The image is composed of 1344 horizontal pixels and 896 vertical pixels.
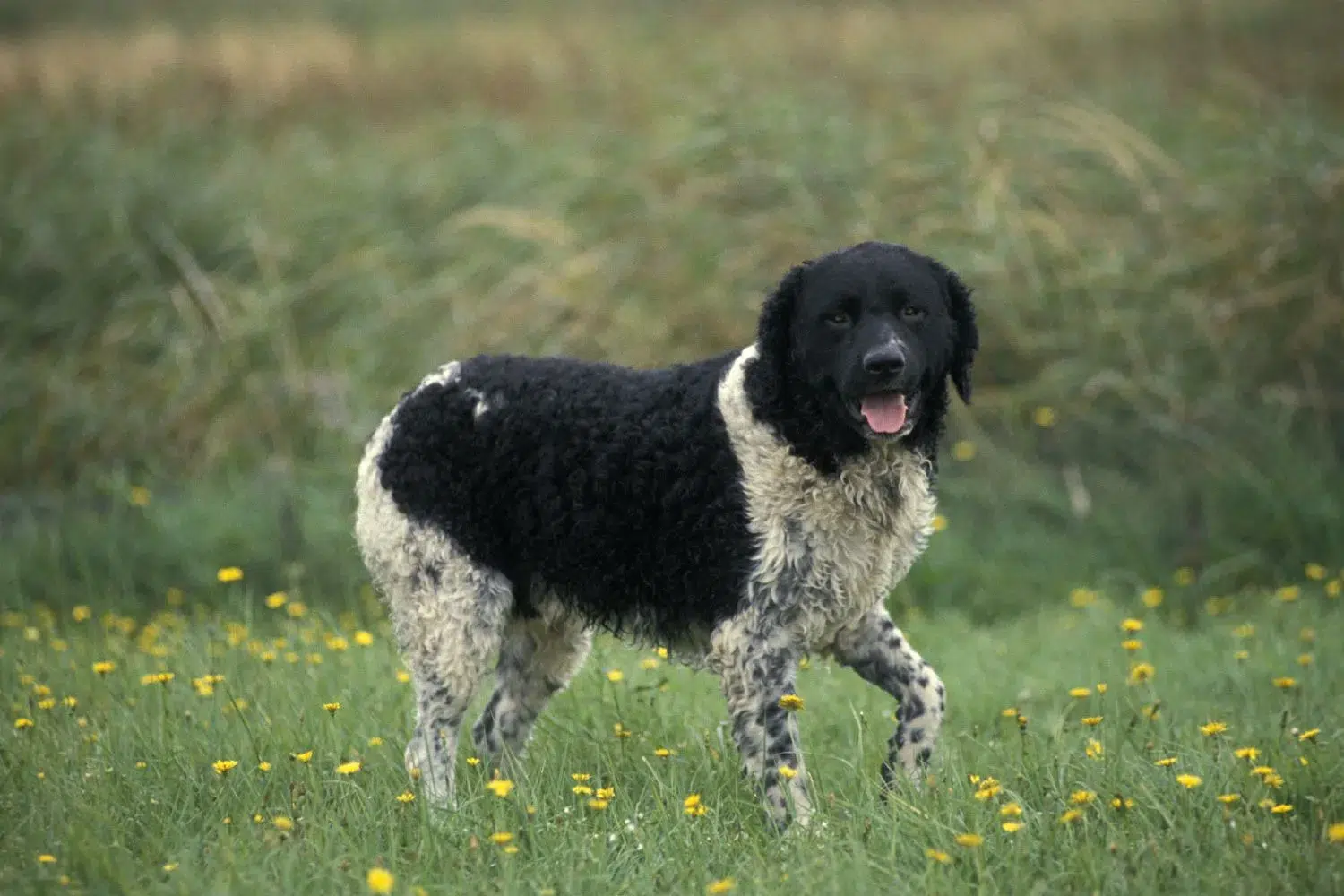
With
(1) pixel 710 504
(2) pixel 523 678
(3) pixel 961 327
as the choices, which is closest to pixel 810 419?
(1) pixel 710 504

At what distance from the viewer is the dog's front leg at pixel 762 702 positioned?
4.47 meters

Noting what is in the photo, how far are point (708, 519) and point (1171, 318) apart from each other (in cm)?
515

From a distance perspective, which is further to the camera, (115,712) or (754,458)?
(115,712)

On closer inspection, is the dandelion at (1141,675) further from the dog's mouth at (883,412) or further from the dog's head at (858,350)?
the dog's mouth at (883,412)

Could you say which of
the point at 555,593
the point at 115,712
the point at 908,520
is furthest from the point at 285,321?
the point at 908,520

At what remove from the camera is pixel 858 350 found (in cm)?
439

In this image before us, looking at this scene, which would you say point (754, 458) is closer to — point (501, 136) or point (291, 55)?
point (501, 136)

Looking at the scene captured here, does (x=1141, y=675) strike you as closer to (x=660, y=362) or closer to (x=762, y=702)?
(x=762, y=702)

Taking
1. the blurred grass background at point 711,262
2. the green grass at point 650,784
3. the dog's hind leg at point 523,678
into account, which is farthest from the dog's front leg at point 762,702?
the blurred grass background at point 711,262

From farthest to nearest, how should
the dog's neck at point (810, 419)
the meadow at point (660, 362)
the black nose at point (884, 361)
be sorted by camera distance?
the dog's neck at point (810, 419) → the black nose at point (884, 361) → the meadow at point (660, 362)

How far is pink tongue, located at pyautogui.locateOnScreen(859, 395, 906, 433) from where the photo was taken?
4418 mm

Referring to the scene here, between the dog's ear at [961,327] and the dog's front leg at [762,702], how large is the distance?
3.09 ft

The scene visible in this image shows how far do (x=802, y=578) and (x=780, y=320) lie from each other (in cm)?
74

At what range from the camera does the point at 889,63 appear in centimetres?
1309
